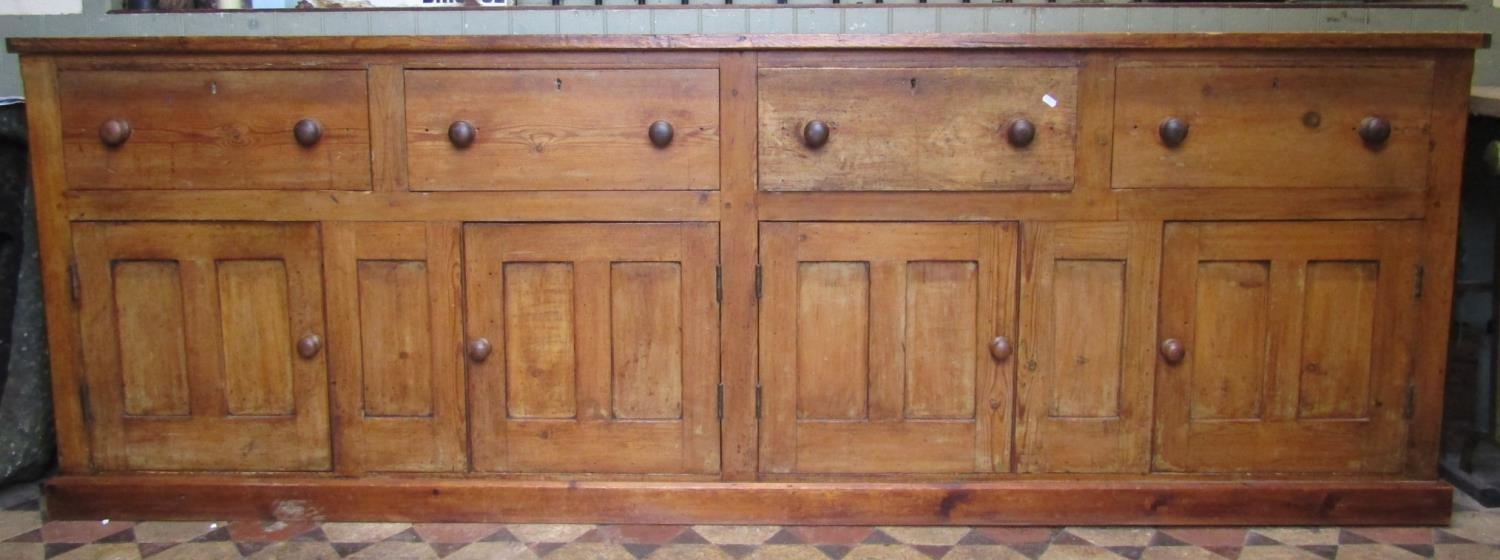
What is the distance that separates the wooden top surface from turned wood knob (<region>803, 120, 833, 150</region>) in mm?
130

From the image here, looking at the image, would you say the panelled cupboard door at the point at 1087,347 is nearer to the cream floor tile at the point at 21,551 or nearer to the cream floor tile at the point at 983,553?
the cream floor tile at the point at 983,553

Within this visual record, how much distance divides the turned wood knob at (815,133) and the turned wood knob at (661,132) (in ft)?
0.76

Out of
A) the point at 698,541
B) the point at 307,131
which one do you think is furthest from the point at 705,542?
the point at 307,131

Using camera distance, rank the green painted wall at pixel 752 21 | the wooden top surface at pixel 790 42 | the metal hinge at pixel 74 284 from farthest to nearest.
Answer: the green painted wall at pixel 752 21 < the metal hinge at pixel 74 284 < the wooden top surface at pixel 790 42

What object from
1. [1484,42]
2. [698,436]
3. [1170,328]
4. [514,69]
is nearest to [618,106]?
[514,69]

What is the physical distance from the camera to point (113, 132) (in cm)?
183

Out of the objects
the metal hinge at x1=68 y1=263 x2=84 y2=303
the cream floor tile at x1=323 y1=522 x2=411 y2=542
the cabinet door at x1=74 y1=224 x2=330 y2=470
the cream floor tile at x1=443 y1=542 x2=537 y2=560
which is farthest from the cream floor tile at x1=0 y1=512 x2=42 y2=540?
the cream floor tile at x1=443 y1=542 x2=537 y2=560

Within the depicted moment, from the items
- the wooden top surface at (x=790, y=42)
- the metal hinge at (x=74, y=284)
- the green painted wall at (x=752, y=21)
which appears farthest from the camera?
the green painted wall at (x=752, y=21)

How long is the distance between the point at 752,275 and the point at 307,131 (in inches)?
31.5

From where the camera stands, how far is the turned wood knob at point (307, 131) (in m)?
1.82

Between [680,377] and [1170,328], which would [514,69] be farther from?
[1170,328]

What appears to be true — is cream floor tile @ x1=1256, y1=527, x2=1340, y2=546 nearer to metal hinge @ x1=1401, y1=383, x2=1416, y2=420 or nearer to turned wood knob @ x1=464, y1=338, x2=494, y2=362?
metal hinge @ x1=1401, y1=383, x2=1416, y2=420

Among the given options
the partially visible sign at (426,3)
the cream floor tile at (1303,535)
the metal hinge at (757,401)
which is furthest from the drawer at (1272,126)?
the partially visible sign at (426,3)

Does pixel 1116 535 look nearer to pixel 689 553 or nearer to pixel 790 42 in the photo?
pixel 689 553
